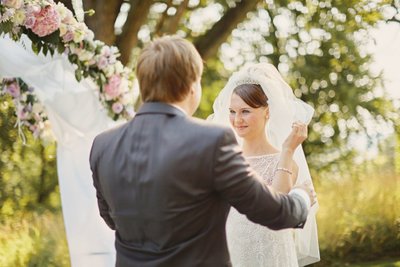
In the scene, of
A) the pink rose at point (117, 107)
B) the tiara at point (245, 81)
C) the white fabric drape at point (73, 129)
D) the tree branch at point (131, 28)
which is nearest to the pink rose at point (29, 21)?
the white fabric drape at point (73, 129)

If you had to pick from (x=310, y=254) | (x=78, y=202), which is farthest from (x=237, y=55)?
(x=310, y=254)

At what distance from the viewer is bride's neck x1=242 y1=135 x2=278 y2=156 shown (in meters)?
3.68

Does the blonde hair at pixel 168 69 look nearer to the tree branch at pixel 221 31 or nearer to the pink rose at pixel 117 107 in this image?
the pink rose at pixel 117 107

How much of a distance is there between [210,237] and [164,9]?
8300mm

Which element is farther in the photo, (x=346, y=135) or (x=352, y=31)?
(x=346, y=135)

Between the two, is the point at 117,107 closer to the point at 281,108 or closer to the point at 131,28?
the point at 281,108

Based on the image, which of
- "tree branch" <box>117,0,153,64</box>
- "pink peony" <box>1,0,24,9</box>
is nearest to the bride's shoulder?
"pink peony" <box>1,0,24,9</box>

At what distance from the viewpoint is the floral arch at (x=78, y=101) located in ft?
17.6

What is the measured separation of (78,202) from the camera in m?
5.61

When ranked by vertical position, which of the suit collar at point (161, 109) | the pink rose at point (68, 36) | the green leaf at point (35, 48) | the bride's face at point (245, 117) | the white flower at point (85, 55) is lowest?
the bride's face at point (245, 117)

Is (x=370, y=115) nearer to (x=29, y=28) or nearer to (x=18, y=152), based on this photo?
(x=18, y=152)

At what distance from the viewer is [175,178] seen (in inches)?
82.6

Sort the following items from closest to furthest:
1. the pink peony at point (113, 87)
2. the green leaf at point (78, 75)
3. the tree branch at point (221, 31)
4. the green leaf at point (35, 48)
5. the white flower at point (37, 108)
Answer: the green leaf at point (35, 48) → the green leaf at point (78, 75) → the pink peony at point (113, 87) → the white flower at point (37, 108) → the tree branch at point (221, 31)

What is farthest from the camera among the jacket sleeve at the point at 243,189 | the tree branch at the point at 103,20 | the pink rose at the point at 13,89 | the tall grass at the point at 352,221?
the tall grass at the point at 352,221
